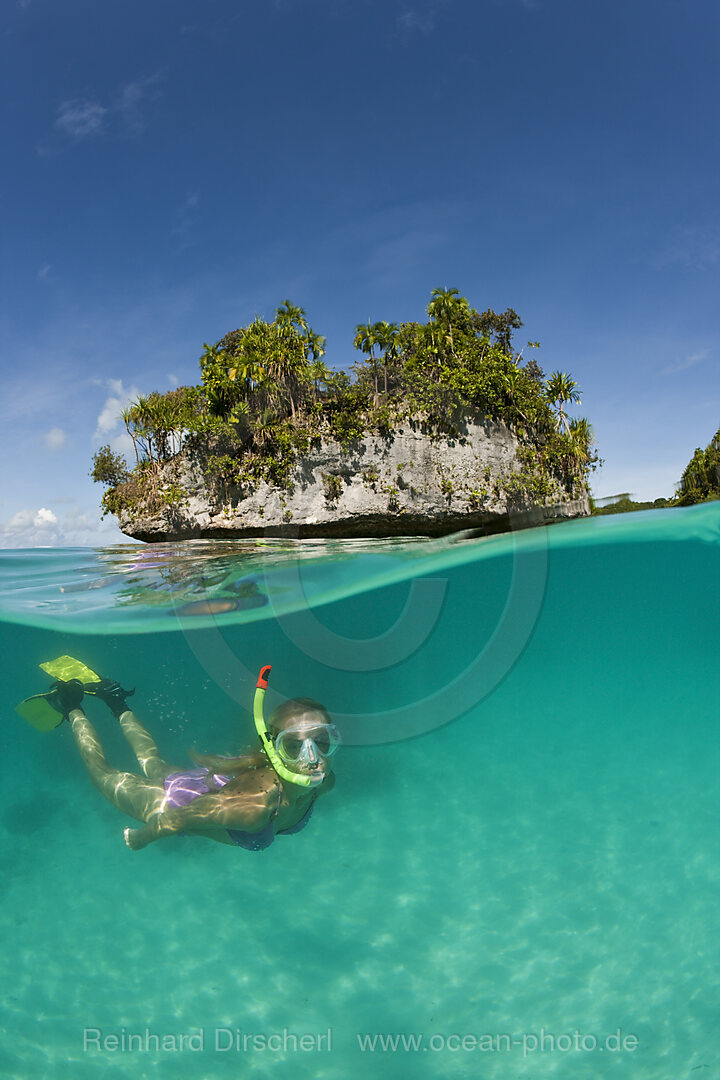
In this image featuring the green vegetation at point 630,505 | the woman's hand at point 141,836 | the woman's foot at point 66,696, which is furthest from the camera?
the green vegetation at point 630,505

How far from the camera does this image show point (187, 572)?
12.2 metres

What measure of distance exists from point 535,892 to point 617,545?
867 centimetres

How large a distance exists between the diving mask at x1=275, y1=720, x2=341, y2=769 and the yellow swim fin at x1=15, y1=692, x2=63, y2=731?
4.48 metres

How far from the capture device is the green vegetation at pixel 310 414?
2159 cm

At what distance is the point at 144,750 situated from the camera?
753cm

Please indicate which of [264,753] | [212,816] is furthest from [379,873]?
[264,753]

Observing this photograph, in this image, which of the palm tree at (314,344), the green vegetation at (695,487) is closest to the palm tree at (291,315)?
the palm tree at (314,344)

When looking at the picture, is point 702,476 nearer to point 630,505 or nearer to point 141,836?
point 630,505

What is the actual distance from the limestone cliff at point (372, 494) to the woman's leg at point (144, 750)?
13.3 meters

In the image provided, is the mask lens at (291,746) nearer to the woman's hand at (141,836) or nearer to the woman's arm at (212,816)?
the woman's arm at (212,816)

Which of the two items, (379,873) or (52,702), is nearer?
(52,702)

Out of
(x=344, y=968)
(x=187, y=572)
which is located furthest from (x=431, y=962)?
(x=187, y=572)

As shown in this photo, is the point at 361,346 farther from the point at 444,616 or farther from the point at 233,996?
the point at 233,996

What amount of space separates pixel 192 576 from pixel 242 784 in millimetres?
6887
